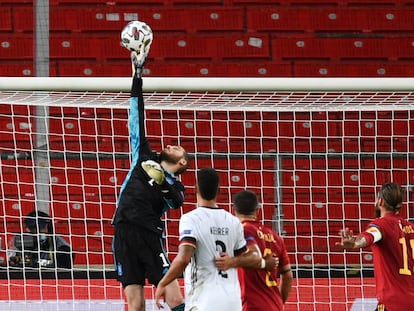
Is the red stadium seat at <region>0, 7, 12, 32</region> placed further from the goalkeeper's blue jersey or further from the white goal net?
the goalkeeper's blue jersey

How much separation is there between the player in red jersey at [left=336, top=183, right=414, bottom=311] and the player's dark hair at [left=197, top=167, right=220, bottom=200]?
1196 mm

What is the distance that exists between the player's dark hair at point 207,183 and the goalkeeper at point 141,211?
1.13 m

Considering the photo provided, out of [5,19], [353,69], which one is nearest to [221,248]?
[353,69]

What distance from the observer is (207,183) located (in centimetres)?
598

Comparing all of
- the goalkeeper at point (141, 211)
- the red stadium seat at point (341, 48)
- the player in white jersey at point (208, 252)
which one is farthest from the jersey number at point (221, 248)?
the red stadium seat at point (341, 48)

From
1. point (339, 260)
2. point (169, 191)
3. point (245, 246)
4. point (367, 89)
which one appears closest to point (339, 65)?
point (339, 260)

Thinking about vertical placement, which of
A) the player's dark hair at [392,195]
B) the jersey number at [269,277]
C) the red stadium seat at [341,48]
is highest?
the red stadium seat at [341,48]

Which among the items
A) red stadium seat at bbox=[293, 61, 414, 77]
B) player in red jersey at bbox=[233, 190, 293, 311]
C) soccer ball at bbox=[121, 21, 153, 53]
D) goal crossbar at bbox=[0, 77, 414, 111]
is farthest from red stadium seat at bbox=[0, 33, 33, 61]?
player in red jersey at bbox=[233, 190, 293, 311]

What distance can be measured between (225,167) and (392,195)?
461 centimetres

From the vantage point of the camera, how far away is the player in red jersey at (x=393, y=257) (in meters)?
6.73

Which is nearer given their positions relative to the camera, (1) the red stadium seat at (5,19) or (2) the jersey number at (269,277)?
(2) the jersey number at (269,277)

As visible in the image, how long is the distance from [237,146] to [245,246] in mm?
5472

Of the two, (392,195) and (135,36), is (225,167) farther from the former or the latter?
(392,195)

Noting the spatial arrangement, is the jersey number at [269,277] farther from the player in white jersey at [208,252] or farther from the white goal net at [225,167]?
the white goal net at [225,167]
